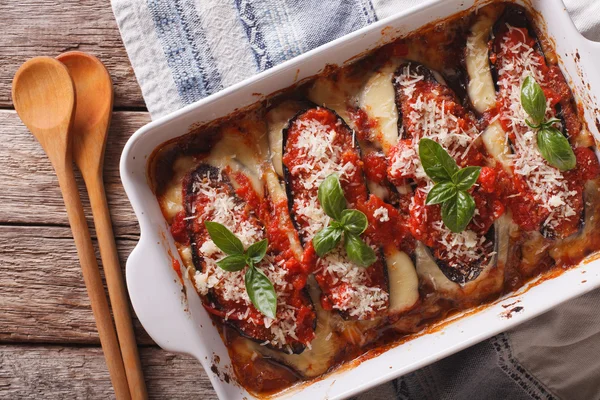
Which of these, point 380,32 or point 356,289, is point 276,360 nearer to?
point 356,289

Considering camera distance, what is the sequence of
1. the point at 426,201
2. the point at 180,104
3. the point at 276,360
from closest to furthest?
the point at 426,201 → the point at 276,360 → the point at 180,104

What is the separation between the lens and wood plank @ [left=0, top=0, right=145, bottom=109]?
255cm

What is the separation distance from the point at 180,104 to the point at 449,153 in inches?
47.4

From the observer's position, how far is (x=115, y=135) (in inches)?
100

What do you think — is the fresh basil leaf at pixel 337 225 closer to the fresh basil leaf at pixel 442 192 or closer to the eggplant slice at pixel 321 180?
the eggplant slice at pixel 321 180

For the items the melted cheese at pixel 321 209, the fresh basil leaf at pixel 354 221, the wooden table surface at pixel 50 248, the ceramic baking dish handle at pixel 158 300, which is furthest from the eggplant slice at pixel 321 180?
the wooden table surface at pixel 50 248

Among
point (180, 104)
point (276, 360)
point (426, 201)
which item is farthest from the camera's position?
point (180, 104)

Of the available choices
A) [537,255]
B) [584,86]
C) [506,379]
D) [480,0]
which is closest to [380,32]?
[480,0]

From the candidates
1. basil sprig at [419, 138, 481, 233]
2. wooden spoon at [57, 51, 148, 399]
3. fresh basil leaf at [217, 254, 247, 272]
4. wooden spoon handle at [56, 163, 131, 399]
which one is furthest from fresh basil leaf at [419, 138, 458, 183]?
wooden spoon handle at [56, 163, 131, 399]

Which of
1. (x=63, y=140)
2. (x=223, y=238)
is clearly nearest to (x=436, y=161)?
(x=223, y=238)

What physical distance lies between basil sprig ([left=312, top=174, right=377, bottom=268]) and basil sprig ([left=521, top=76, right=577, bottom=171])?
0.78 meters

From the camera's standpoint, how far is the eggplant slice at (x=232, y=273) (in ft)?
7.06

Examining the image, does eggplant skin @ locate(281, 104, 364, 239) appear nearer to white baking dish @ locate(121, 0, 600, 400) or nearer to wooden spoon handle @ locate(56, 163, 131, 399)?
white baking dish @ locate(121, 0, 600, 400)

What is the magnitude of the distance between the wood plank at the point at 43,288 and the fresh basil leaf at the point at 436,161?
66.1 inches
